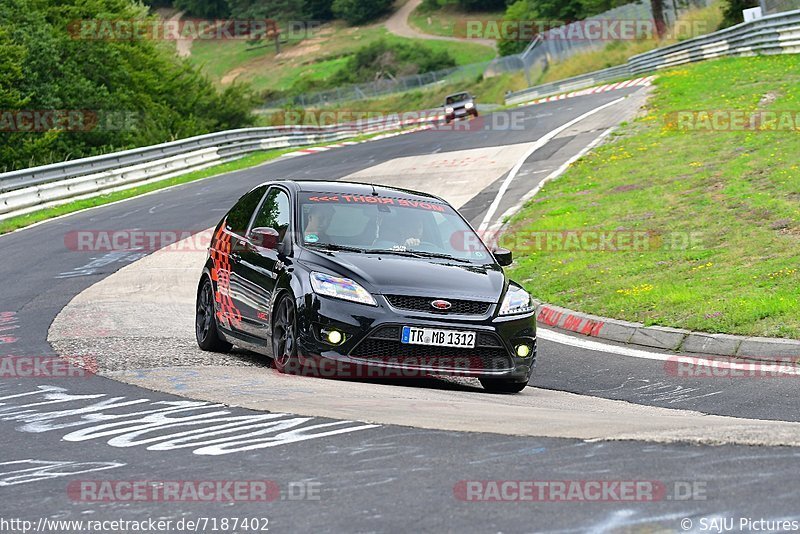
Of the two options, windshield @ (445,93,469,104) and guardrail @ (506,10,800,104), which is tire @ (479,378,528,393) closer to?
guardrail @ (506,10,800,104)

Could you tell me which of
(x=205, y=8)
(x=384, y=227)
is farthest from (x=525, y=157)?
(x=205, y=8)

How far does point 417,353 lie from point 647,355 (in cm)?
Result: 302

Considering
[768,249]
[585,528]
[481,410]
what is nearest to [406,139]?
[768,249]

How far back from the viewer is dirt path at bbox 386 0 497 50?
12519 centimetres

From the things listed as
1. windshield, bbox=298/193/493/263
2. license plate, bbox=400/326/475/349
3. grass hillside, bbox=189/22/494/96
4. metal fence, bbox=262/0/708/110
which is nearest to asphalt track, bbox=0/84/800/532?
license plate, bbox=400/326/475/349

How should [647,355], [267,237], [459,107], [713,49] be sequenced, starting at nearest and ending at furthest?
1. [267,237]
2. [647,355]
3. [713,49]
4. [459,107]

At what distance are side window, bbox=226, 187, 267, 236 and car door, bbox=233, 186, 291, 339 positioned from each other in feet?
0.54

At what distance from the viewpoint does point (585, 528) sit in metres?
4.43

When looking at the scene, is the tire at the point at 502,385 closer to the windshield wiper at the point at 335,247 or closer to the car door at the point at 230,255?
the windshield wiper at the point at 335,247

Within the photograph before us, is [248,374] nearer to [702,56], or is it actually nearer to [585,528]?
[585,528]

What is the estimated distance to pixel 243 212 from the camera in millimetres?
11617

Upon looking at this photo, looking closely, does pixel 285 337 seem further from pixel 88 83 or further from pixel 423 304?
pixel 88 83

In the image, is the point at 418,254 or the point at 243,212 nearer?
the point at 418,254

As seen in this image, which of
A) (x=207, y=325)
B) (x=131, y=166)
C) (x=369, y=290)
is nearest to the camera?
(x=369, y=290)
